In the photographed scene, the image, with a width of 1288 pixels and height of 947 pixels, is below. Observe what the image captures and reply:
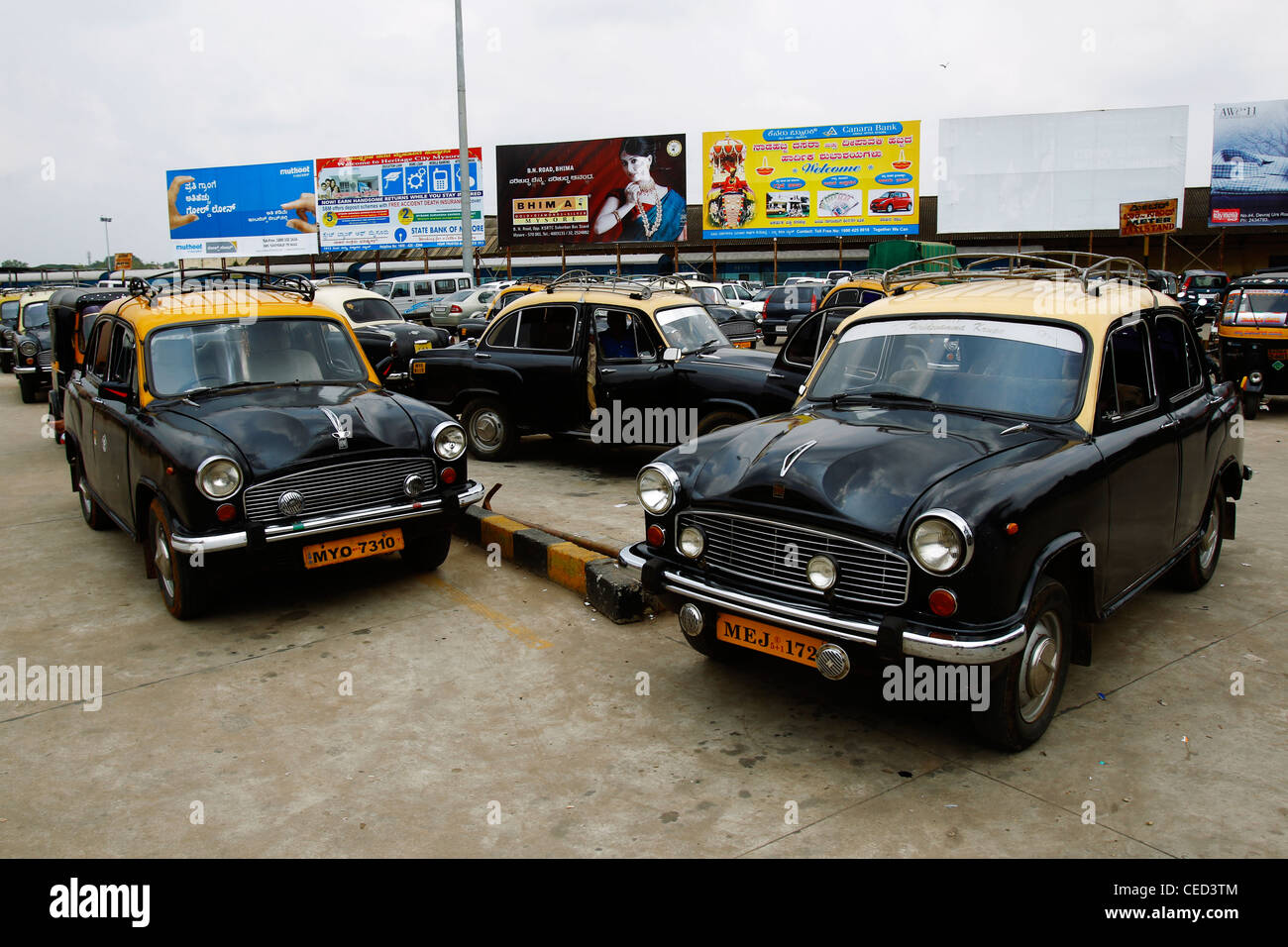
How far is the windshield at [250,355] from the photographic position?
6.53m

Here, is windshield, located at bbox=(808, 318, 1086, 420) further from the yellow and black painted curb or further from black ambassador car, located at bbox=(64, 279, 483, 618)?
black ambassador car, located at bbox=(64, 279, 483, 618)

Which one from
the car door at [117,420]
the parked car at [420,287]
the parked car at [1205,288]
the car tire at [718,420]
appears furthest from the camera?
the parked car at [420,287]

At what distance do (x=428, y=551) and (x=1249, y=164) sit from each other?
40.6 m

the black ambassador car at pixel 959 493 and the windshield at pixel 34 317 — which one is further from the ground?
the windshield at pixel 34 317

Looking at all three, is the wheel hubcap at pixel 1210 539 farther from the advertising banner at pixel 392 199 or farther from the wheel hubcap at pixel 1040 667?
the advertising banner at pixel 392 199

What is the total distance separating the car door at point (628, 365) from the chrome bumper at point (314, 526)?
10.6ft

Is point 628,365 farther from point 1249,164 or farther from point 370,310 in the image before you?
point 1249,164

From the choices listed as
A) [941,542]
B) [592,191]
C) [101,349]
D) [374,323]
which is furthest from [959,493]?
[592,191]

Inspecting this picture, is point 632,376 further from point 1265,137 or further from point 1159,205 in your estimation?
point 1265,137

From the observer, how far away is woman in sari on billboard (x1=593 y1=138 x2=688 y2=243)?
3562 cm

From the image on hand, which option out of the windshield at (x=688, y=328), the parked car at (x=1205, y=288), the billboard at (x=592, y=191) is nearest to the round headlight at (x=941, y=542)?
the windshield at (x=688, y=328)

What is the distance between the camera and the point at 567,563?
640 centimetres

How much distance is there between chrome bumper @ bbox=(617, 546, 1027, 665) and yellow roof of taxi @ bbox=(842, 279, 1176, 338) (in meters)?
1.86

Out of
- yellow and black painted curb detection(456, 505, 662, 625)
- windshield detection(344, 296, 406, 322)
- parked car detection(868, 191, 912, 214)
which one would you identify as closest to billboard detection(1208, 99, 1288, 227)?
parked car detection(868, 191, 912, 214)
